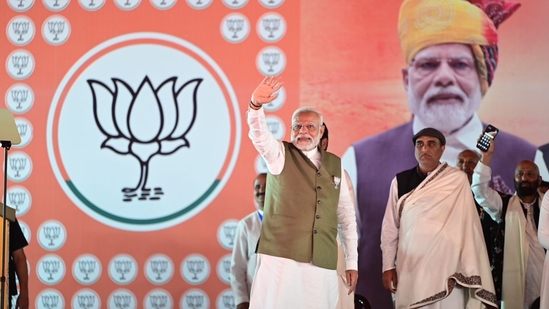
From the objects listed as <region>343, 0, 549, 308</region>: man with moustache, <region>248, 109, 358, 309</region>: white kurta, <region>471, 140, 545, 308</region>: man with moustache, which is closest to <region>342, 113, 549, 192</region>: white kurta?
<region>343, 0, 549, 308</region>: man with moustache

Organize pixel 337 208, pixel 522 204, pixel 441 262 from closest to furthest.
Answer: pixel 337 208, pixel 441 262, pixel 522 204

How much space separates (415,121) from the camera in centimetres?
584

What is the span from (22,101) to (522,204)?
372 centimetres

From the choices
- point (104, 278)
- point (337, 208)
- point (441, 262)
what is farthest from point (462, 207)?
point (104, 278)

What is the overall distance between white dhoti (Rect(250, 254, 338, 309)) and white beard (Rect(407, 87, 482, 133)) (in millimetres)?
2266

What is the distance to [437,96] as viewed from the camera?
582cm

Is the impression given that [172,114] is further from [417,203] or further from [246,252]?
[417,203]

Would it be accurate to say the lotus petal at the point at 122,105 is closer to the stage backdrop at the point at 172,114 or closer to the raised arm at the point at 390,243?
the stage backdrop at the point at 172,114

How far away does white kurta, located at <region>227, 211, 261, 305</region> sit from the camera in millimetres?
5289

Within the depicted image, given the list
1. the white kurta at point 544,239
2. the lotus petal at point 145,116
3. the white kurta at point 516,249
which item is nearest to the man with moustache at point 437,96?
the white kurta at point 516,249

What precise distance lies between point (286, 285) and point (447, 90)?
2.58 meters

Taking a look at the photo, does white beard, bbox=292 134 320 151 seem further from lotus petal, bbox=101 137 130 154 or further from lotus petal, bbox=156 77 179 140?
lotus petal, bbox=101 137 130 154

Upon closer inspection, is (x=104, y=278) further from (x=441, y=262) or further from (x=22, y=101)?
(x=441, y=262)

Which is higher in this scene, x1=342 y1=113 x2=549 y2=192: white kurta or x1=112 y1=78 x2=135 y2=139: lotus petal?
x1=112 y1=78 x2=135 y2=139: lotus petal
